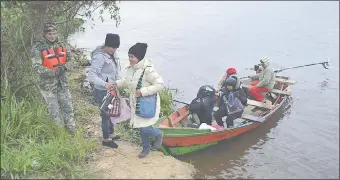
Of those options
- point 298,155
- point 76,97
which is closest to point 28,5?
point 76,97

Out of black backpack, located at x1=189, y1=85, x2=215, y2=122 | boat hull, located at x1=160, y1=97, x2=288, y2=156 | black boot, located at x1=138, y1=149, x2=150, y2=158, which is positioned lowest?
boat hull, located at x1=160, y1=97, x2=288, y2=156

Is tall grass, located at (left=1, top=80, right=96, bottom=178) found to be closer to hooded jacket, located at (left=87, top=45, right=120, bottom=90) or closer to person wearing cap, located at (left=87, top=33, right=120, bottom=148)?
person wearing cap, located at (left=87, top=33, right=120, bottom=148)

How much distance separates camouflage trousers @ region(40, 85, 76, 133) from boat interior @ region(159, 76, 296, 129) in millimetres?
2093

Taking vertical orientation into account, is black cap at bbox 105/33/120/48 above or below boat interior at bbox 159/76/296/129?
above

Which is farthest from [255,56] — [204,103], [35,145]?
[35,145]

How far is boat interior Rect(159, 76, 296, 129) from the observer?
28.5 ft

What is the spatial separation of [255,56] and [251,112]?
1029cm

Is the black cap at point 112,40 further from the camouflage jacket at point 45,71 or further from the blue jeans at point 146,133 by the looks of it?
the blue jeans at point 146,133

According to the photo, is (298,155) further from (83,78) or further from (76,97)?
(83,78)

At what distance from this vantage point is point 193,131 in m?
7.90

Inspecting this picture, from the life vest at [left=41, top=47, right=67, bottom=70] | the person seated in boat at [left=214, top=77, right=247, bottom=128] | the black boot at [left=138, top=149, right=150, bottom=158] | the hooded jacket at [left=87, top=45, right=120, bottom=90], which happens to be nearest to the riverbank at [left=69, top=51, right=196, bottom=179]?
the black boot at [left=138, top=149, right=150, bottom=158]

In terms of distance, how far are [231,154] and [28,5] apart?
5.64m

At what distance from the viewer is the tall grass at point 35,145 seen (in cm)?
537

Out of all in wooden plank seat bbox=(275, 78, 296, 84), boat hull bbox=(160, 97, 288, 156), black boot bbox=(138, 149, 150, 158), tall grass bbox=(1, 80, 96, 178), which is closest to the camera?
tall grass bbox=(1, 80, 96, 178)
